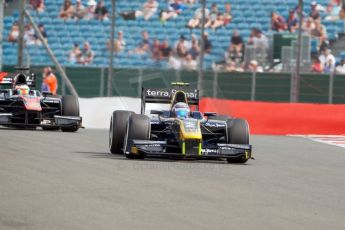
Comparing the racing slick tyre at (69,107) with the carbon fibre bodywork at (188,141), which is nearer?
the carbon fibre bodywork at (188,141)

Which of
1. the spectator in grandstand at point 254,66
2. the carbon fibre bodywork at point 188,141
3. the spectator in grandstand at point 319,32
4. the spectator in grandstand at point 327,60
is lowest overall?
the carbon fibre bodywork at point 188,141

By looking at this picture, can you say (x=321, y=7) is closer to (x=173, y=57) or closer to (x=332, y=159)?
(x=173, y=57)

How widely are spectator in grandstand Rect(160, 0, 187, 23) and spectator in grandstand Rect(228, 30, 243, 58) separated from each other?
247 centimetres

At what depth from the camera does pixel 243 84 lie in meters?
25.5

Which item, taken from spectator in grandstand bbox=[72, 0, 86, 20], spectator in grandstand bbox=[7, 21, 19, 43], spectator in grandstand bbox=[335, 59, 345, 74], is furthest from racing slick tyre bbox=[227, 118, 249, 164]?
spectator in grandstand bbox=[7, 21, 19, 43]

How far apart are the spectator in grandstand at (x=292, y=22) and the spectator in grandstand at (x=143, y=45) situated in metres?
4.14

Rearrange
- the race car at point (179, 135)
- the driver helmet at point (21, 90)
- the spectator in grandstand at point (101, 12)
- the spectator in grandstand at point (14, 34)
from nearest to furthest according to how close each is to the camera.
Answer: the race car at point (179, 135), the driver helmet at point (21, 90), the spectator in grandstand at point (101, 12), the spectator in grandstand at point (14, 34)

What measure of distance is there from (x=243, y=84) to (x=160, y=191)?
1590cm

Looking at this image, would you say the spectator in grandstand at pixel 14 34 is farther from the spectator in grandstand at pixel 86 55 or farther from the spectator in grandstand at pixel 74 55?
the spectator in grandstand at pixel 86 55

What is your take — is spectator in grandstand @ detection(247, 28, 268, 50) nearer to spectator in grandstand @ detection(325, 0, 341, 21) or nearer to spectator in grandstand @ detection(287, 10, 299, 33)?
spectator in grandstand @ detection(287, 10, 299, 33)

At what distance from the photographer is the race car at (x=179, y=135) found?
1367 centimetres

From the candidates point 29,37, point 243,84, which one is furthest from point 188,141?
point 29,37

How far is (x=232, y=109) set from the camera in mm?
23406

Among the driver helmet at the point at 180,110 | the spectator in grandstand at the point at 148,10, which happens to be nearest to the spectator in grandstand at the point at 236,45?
the spectator in grandstand at the point at 148,10
